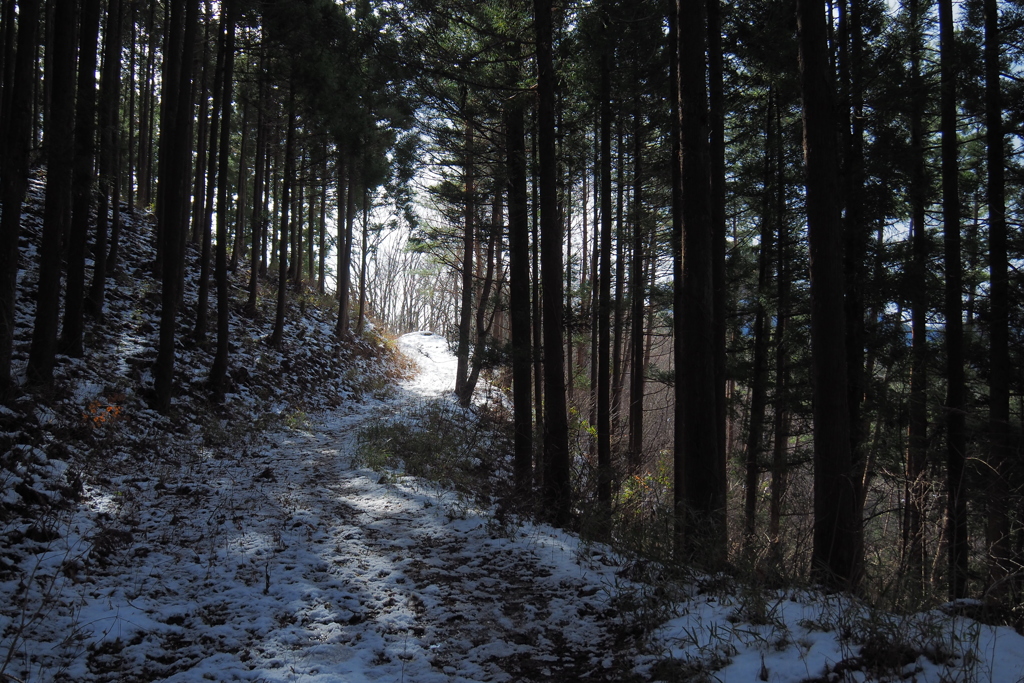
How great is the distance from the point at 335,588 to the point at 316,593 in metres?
0.17

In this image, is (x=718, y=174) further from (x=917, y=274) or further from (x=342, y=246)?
(x=342, y=246)

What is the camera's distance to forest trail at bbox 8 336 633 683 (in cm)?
354

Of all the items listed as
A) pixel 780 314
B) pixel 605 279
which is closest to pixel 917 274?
pixel 780 314

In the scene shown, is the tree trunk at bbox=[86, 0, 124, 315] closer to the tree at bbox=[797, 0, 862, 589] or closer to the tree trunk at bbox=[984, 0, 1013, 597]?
the tree at bbox=[797, 0, 862, 589]

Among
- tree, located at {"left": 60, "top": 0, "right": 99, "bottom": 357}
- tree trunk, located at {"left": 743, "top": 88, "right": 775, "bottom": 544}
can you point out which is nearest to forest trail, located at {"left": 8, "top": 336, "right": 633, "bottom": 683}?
tree, located at {"left": 60, "top": 0, "right": 99, "bottom": 357}

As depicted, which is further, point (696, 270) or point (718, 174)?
point (718, 174)

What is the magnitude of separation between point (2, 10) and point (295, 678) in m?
19.6

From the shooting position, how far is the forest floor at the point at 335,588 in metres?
3.23

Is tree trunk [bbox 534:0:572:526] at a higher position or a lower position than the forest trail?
higher

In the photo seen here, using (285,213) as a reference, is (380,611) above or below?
below

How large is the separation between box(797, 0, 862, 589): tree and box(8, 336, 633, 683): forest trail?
2.27m

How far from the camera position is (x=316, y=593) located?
4.55 metres

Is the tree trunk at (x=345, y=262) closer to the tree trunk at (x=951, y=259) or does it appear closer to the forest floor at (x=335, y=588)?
the forest floor at (x=335, y=588)

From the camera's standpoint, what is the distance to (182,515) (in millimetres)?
6070
